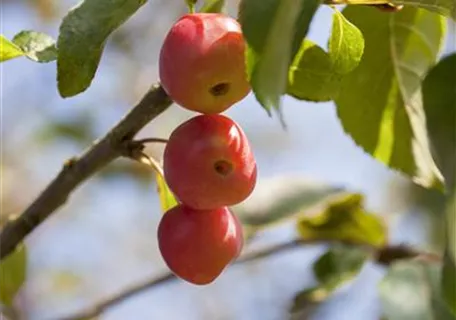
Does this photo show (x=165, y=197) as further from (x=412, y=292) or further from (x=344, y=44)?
(x=412, y=292)

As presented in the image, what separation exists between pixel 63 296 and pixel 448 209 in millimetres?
2352

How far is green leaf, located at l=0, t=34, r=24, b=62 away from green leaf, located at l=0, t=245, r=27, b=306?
374mm

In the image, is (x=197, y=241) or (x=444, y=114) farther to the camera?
(x=444, y=114)

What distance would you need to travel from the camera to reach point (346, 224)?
5.13 feet

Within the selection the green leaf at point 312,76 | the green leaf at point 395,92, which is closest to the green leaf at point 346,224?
the green leaf at point 395,92

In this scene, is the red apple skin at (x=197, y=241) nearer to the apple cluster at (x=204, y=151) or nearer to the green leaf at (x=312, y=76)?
the apple cluster at (x=204, y=151)

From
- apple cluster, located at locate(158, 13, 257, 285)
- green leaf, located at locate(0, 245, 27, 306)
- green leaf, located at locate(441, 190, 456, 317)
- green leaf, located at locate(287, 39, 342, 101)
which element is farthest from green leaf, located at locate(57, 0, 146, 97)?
green leaf, located at locate(0, 245, 27, 306)

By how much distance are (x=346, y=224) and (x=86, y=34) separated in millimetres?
879

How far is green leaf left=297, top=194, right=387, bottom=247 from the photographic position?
5.02 ft

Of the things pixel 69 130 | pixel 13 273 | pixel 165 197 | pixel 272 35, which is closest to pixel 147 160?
pixel 165 197

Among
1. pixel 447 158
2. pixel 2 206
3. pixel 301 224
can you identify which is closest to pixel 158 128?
pixel 2 206

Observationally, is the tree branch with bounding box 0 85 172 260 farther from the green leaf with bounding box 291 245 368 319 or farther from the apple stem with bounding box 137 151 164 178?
the green leaf with bounding box 291 245 368 319

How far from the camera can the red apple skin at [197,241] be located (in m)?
0.81

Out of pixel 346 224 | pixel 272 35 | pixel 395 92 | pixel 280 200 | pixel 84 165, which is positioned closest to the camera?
pixel 272 35
